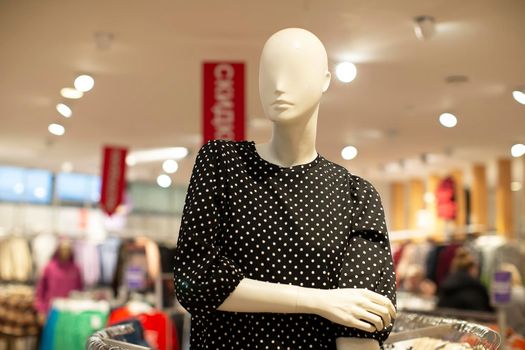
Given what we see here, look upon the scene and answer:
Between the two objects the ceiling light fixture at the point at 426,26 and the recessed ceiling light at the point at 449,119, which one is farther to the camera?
the recessed ceiling light at the point at 449,119

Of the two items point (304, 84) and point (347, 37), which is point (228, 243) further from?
point (347, 37)

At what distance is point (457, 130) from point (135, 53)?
15.0ft

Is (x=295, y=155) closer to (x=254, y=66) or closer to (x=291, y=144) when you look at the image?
(x=291, y=144)

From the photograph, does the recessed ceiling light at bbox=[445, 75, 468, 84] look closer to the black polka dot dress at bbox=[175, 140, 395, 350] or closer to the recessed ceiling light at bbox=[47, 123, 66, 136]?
the recessed ceiling light at bbox=[47, 123, 66, 136]

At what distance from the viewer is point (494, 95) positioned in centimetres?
757

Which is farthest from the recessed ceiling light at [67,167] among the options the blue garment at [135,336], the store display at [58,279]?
the blue garment at [135,336]

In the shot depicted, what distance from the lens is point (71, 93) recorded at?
803 centimetres

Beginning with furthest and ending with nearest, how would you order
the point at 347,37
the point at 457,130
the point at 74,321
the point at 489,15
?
the point at 457,130 → the point at 74,321 → the point at 347,37 → the point at 489,15

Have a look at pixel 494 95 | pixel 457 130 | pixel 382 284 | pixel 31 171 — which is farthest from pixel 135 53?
pixel 31 171

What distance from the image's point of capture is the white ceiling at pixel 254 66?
17.6ft

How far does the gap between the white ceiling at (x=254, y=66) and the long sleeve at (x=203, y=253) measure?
140 inches

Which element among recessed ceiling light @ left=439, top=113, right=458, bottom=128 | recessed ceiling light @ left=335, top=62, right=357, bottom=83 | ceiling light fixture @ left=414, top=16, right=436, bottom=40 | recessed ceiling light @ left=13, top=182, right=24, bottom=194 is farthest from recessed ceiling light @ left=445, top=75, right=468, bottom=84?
recessed ceiling light @ left=13, top=182, right=24, bottom=194

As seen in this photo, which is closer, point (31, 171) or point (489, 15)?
point (489, 15)

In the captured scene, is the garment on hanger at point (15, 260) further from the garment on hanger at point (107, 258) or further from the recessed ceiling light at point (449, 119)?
the recessed ceiling light at point (449, 119)
